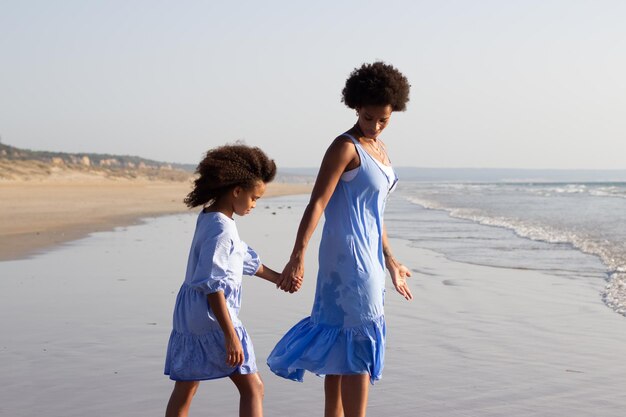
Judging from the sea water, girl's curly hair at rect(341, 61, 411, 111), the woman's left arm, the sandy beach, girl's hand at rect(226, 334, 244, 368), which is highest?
girl's curly hair at rect(341, 61, 411, 111)

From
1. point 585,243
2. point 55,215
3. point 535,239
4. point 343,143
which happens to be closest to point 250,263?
point 343,143

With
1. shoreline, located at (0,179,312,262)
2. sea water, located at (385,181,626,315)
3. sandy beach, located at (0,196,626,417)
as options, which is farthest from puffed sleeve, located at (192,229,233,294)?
shoreline, located at (0,179,312,262)

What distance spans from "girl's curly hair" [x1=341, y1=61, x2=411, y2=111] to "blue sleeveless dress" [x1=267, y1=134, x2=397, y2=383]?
0.57 ft

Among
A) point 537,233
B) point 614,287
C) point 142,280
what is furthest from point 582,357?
point 537,233

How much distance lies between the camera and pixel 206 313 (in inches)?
139

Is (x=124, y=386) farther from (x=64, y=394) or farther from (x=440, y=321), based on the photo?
(x=440, y=321)

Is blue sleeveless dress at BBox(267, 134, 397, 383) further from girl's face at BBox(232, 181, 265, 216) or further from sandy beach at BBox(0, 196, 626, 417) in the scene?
sandy beach at BBox(0, 196, 626, 417)

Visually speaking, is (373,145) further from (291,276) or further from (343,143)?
(291,276)

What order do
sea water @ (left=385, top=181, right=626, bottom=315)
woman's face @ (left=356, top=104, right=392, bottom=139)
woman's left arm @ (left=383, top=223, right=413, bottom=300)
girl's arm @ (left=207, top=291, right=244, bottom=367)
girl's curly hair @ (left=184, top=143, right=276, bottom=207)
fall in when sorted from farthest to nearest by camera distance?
sea water @ (left=385, top=181, right=626, bottom=315)
woman's left arm @ (left=383, top=223, right=413, bottom=300)
woman's face @ (left=356, top=104, right=392, bottom=139)
girl's curly hair @ (left=184, top=143, right=276, bottom=207)
girl's arm @ (left=207, top=291, right=244, bottom=367)

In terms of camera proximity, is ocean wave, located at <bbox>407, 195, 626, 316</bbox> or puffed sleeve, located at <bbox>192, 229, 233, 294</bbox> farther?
ocean wave, located at <bbox>407, 195, 626, 316</bbox>

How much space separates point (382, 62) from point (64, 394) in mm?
2396

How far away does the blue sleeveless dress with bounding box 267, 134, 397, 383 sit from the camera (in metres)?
3.68

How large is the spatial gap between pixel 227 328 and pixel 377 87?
1.12 m

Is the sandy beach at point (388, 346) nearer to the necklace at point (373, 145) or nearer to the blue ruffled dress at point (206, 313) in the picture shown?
the blue ruffled dress at point (206, 313)
